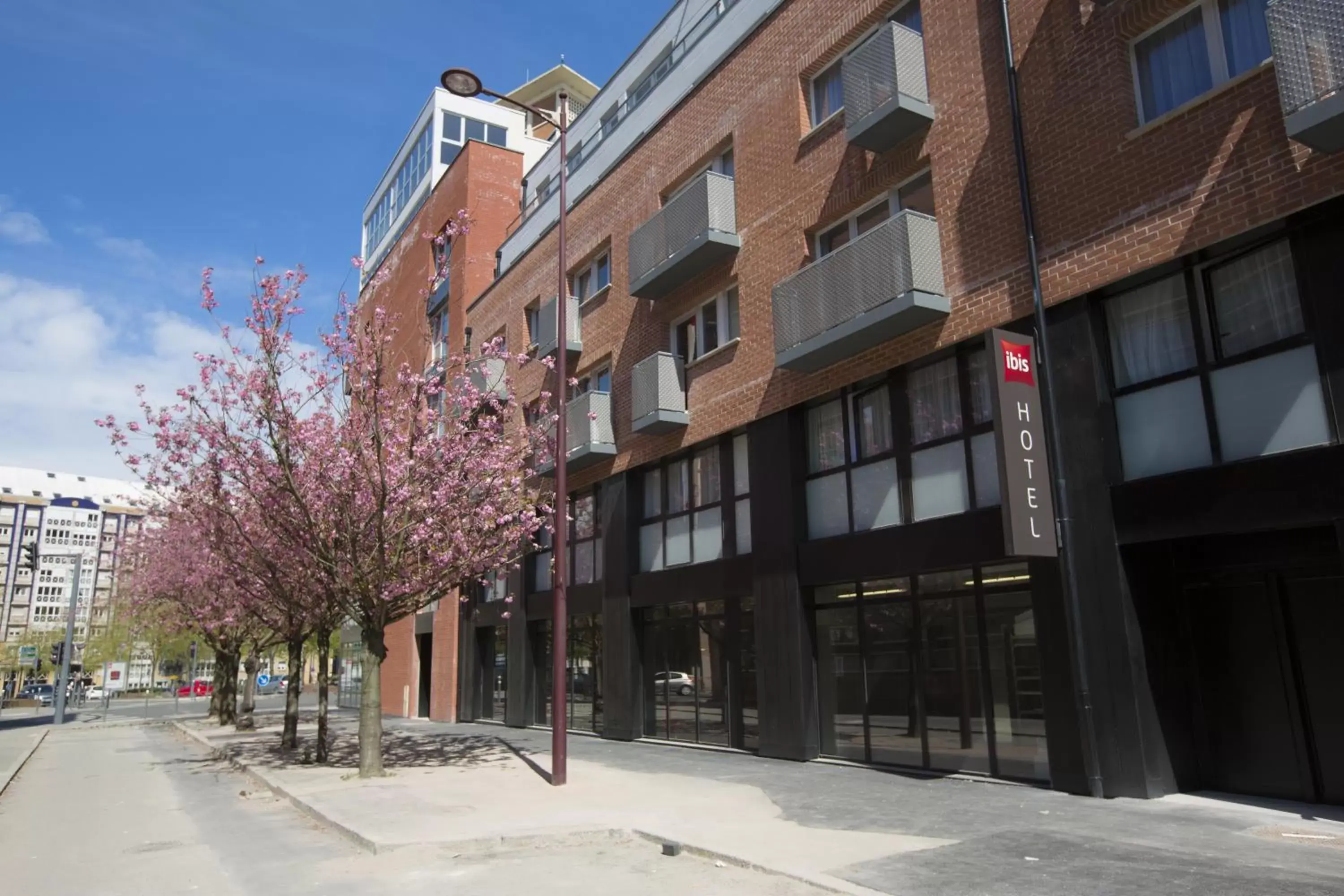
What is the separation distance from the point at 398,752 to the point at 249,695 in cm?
1153

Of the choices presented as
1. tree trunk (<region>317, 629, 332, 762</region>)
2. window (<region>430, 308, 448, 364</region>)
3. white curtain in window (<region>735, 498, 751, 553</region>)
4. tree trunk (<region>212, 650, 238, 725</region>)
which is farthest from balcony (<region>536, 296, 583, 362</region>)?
tree trunk (<region>212, 650, 238, 725</region>)

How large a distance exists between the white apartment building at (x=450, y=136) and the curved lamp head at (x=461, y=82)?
22.4m

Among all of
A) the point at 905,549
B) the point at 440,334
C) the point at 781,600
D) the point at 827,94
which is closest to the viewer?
the point at 905,549

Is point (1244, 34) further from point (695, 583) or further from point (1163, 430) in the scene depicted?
point (695, 583)

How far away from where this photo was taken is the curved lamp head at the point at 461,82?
1407 centimetres

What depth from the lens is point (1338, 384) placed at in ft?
27.8

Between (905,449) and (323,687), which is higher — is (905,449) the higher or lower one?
the higher one

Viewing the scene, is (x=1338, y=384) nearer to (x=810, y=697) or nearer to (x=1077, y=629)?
(x=1077, y=629)

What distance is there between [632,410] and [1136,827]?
510 inches

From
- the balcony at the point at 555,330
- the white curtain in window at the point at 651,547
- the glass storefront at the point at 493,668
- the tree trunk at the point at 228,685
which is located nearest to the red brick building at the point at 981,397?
the white curtain in window at the point at 651,547

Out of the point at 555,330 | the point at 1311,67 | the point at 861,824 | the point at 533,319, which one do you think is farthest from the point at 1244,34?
the point at 533,319

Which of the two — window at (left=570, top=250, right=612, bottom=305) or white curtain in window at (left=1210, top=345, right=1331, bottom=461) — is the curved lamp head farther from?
white curtain in window at (left=1210, top=345, right=1331, bottom=461)

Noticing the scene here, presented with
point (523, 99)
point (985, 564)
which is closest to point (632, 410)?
point (985, 564)

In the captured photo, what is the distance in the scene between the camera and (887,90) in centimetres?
1330
